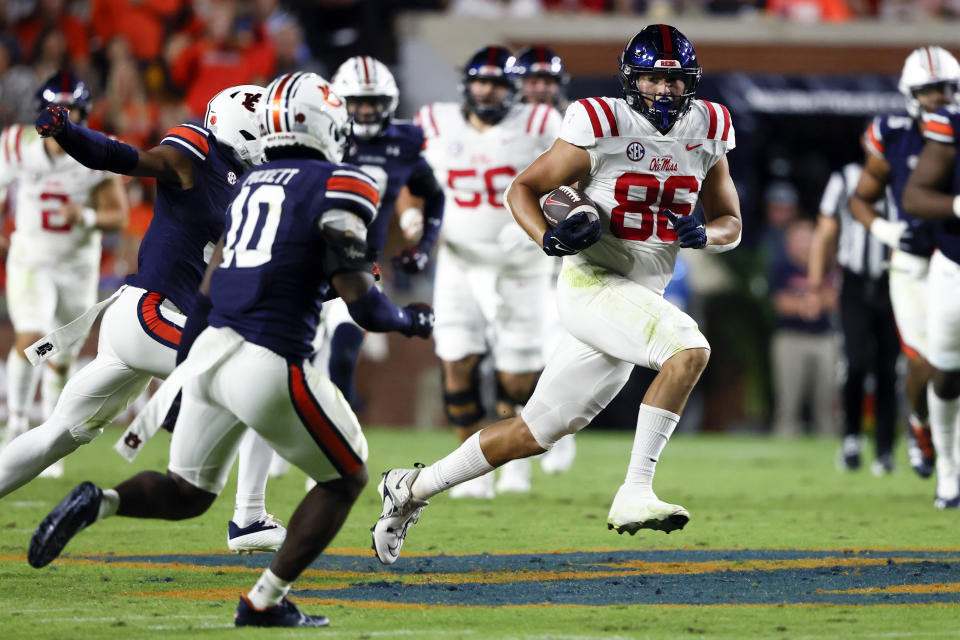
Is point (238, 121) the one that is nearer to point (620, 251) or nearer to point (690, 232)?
point (620, 251)

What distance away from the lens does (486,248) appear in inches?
319

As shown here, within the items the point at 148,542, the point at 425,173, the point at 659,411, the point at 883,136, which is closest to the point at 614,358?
the point at 659,411

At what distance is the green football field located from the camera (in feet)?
14.0

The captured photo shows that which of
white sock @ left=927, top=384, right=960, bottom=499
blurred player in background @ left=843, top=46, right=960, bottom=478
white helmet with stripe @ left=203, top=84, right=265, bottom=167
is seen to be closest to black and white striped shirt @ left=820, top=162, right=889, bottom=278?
blurred player in background @ left=843, top=46, right=960, bottom=478

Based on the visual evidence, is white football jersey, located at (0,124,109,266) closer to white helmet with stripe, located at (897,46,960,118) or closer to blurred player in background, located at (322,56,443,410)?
blurred player in background, located at (322,56,443,410)

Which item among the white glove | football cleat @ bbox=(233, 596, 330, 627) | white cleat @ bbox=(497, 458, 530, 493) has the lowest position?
white cleat @ bbox=(497, 458, 530, 493)

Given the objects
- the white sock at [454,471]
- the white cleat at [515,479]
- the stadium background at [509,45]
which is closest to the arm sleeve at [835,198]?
the white cleat at [515,479]

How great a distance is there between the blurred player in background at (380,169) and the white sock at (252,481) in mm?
1985

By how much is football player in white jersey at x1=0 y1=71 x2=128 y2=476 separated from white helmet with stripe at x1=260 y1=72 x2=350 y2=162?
4299 mm

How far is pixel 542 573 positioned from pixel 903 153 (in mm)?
3973

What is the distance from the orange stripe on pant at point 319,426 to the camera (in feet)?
13.5

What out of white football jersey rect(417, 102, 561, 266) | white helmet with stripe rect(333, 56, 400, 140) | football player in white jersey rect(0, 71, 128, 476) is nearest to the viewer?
white helmet with stripe rect(333, 56, 400, 140)

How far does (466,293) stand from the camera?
8086 mm

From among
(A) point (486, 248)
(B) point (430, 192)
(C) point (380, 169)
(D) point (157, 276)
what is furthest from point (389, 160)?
(D) point (157, 276)
